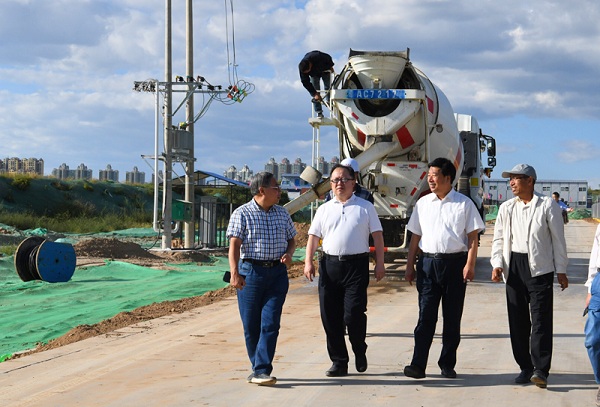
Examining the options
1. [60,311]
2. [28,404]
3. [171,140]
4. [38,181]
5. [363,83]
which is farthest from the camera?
[38,181]

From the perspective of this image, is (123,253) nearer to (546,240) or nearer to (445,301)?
(445,301)

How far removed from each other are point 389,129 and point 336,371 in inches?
364

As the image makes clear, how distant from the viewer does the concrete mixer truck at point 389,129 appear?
16906 millimetres

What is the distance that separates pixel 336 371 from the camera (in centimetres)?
813

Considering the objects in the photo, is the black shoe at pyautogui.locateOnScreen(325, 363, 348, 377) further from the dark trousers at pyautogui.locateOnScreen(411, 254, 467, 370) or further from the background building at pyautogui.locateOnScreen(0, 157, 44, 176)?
the background building at pyautogui.locateOnScreen(0, 157, 44, 176)

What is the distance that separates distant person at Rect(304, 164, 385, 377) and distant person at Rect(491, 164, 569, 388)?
45.6 inches

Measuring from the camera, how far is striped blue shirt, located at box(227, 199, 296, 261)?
798 cm

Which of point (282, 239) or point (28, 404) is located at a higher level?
point (282, 239)

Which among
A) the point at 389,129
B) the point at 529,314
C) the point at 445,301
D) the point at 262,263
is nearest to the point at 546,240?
the point at 529,314

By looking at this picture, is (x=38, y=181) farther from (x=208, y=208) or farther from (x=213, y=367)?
(x=213, y=367)

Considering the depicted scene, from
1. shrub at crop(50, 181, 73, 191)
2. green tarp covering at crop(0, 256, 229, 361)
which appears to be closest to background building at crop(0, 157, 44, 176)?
shrub at crop(50, 181, 73, 191)

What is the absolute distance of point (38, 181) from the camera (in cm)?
5194

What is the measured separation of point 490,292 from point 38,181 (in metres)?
40.5

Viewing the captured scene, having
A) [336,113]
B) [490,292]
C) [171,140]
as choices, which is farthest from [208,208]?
[490,292]
